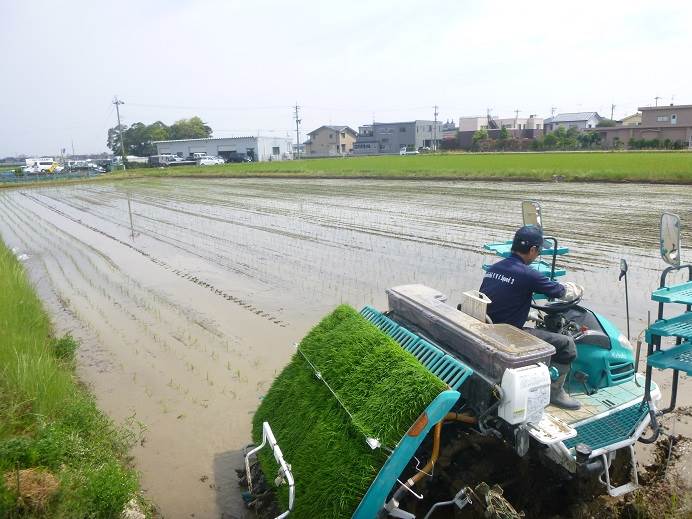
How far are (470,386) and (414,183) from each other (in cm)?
2370

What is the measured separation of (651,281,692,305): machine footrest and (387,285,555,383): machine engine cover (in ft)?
2.62

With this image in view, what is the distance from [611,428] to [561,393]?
1.11 feet

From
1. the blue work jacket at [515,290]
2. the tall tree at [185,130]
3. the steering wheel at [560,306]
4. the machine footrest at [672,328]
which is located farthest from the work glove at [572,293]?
the tall tree at [185,130]

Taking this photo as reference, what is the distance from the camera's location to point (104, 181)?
40031 millimetres

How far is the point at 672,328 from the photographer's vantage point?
289 centimetres

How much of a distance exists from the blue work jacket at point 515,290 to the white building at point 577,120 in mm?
76863

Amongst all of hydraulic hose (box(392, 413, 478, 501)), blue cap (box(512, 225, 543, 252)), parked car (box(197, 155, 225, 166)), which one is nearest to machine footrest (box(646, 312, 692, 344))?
blue cap (box(512, 225, 543, 252))

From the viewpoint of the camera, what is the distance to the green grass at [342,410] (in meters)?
2.51

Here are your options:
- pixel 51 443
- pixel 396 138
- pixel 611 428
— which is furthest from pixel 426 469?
pixel 396 138

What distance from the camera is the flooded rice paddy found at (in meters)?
4.68

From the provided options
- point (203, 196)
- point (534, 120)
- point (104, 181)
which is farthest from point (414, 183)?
point (534, 120)

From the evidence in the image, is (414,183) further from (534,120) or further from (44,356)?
(534,120)

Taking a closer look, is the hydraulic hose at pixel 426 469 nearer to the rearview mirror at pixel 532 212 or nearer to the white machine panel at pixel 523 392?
the white machine panel at pixel 523 392

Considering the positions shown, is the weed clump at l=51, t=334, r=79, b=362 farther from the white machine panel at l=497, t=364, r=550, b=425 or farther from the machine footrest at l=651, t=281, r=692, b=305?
the machine footrest at l=651, t=281, r=692, b=305
